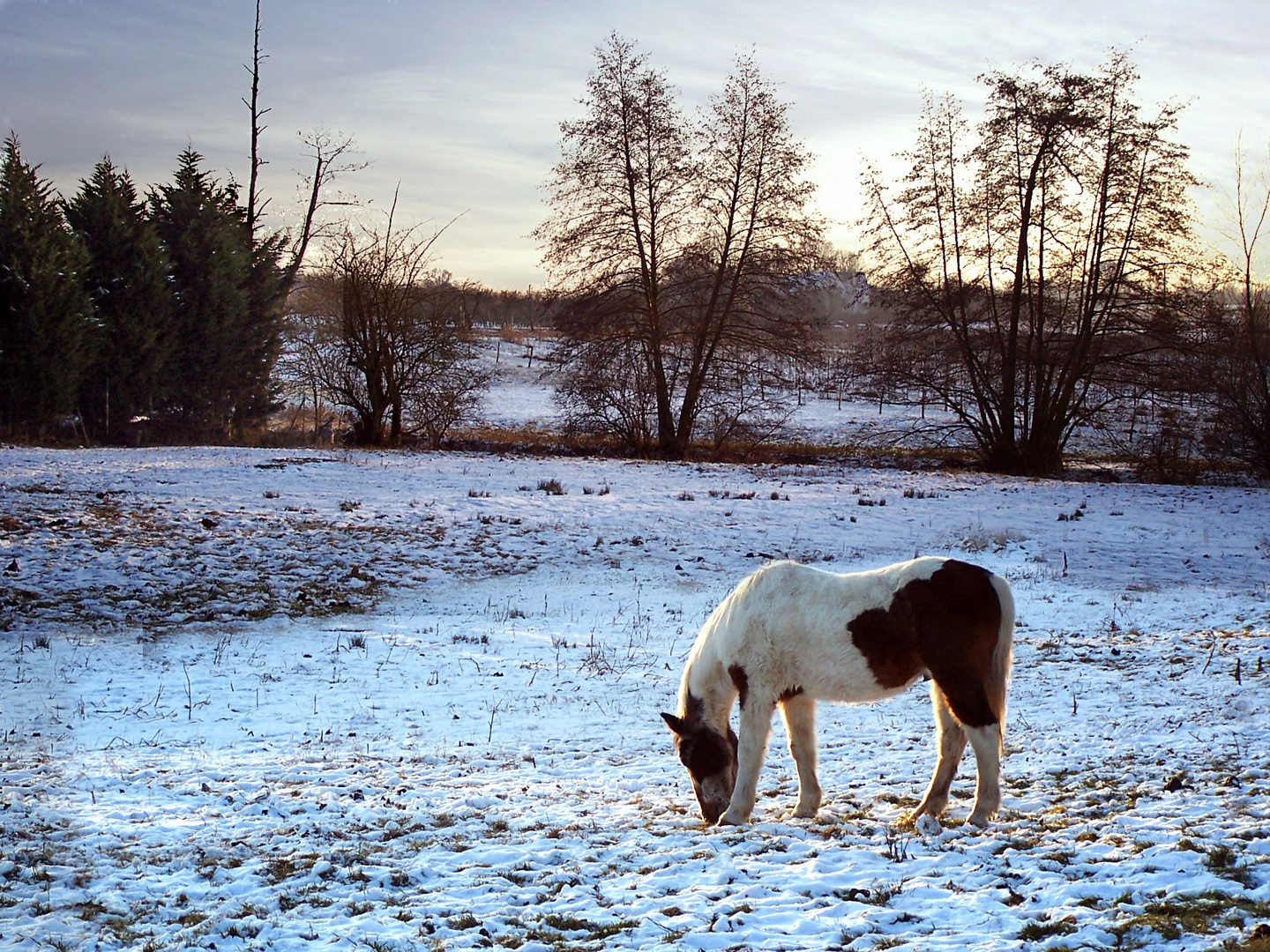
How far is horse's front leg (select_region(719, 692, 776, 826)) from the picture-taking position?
536 centimetres

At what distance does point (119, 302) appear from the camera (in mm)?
25625

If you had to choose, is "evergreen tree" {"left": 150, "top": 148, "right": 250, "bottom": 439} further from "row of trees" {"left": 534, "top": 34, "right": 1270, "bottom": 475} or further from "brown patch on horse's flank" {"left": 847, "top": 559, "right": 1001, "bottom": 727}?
"brown patch on horse's flank" {"left": 847, "top": 559, "right": 1001, "bottom": 727}

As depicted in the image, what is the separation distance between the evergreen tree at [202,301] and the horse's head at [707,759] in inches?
1033

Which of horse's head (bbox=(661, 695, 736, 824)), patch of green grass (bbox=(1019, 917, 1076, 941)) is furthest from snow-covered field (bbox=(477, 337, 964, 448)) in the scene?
patch of green grass (bbox=(1019, 917, 1076, 941))

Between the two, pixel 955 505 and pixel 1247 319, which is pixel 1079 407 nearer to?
pixel 1247 319

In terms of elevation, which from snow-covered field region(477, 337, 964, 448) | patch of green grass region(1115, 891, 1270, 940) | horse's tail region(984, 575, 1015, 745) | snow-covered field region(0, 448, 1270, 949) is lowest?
snow-covered field region(0, 448, 1270, 949)

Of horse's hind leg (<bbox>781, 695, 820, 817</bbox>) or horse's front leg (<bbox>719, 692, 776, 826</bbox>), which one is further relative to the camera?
horse's hind leg (<bbox>781, 695, 820, 817</bbox>)

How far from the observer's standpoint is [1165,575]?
546 inches

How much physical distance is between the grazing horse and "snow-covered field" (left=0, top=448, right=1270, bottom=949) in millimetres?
356

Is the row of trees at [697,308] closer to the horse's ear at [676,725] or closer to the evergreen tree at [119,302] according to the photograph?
the evergreen tree at [119,302]

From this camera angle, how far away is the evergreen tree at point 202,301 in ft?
91.2

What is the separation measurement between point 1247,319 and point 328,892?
3002cm

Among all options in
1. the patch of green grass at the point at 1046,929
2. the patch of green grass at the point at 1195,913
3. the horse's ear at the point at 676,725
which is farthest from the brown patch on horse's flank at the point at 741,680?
the patch of green grass at the point at 1195,913

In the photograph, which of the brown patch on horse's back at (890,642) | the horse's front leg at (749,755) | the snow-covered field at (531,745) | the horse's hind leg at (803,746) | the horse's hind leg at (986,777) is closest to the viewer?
the snow-covered field at (531,745)
